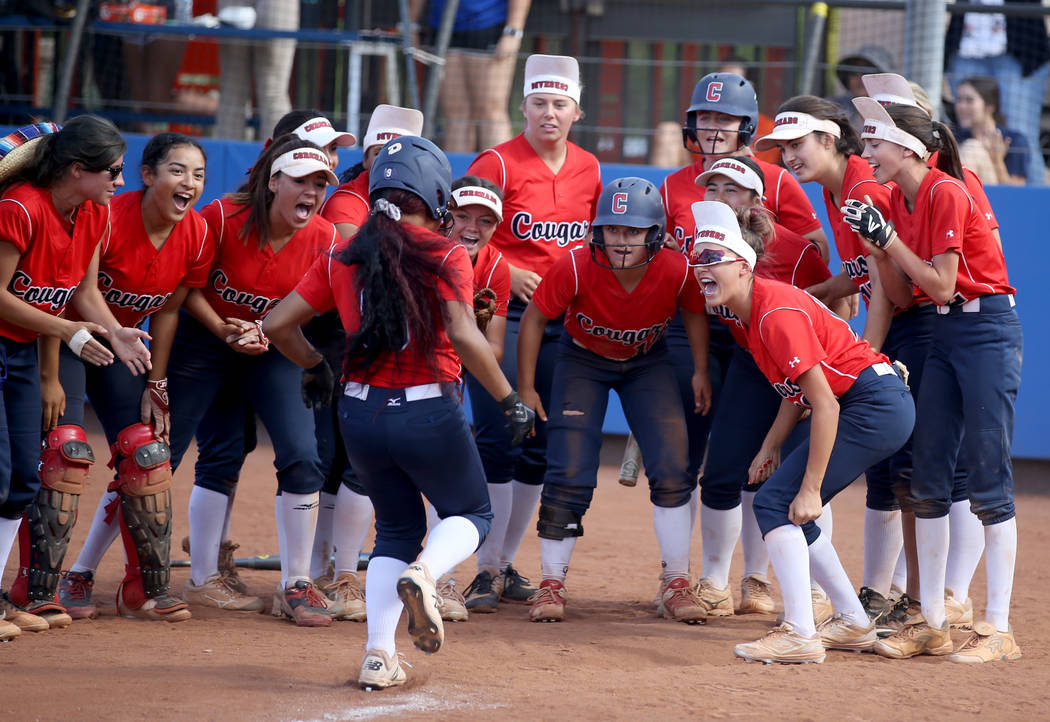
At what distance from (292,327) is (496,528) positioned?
1689mm

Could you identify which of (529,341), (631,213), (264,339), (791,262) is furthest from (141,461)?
(791,262)

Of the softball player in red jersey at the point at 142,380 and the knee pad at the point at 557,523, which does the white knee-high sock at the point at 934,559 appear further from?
the softball player in red jersey at the point at 142,380

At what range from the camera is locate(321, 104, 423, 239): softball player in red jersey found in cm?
542

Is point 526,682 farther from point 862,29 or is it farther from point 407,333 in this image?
point 862,29

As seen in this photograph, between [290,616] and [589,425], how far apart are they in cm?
149

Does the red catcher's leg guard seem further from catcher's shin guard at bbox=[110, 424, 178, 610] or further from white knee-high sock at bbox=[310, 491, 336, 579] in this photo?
white knee-high sock at bbox=[310, 491, 336, 579]

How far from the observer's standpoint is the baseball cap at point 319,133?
5211mm

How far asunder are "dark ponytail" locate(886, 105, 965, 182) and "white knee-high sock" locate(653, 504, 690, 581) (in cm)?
176

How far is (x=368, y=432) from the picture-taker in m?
3.89

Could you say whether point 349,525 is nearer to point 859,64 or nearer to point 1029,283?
point 1029,283

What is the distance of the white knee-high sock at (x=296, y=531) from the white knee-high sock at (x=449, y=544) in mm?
1104

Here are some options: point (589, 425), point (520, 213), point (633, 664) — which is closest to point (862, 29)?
point (520, 213)

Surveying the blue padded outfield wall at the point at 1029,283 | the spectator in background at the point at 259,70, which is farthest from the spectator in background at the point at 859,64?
the spectator in background at the point at 259,70

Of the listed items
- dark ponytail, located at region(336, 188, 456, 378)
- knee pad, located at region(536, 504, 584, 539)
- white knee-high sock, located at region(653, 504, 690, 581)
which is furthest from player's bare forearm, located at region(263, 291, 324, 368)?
white knee-high sock, located at region(653, 504, 690, 581)
